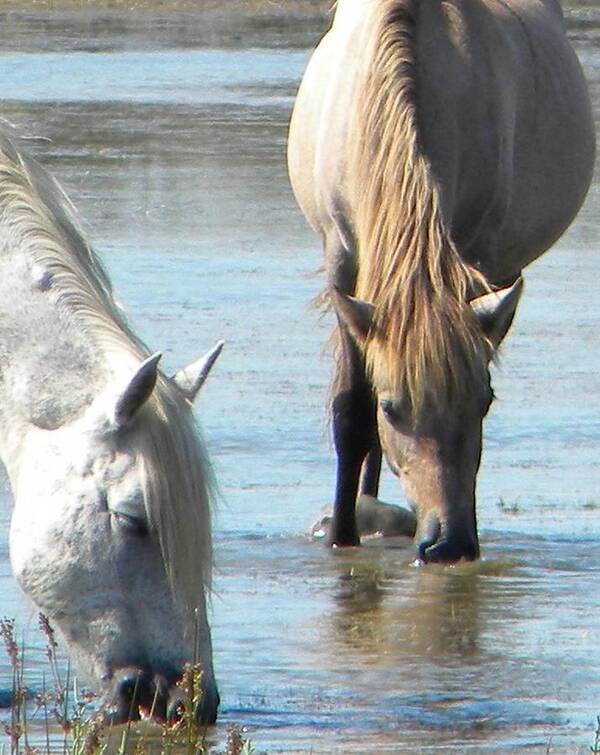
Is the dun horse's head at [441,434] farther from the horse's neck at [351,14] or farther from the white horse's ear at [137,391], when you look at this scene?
the white horse's ear at [137,391]

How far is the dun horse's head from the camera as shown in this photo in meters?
7.00

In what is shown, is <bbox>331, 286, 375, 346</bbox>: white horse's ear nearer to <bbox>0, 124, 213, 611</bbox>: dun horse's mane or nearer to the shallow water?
the shallow water

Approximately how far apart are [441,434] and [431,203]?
818 millimetres

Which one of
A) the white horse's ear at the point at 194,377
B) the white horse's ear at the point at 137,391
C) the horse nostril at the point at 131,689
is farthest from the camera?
the white horse's ear at the point at 194,377

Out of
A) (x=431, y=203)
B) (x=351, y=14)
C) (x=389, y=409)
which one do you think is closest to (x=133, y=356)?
(x=389, y=409)

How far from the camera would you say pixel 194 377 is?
504 centimetres

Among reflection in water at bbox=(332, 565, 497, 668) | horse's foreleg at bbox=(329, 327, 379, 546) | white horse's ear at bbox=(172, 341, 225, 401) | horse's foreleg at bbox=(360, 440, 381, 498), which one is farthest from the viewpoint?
horse's foreleg at bbox=(360, 440, 381, 498)

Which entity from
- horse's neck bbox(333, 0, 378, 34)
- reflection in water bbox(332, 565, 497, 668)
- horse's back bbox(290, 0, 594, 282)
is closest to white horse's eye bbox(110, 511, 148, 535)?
reflection in water bbox(332, 565, 497, 668)

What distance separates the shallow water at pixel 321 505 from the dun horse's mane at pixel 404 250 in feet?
2.34

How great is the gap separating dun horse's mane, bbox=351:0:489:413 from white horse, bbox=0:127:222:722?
81.2 inches

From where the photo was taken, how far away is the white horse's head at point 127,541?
4.78 m

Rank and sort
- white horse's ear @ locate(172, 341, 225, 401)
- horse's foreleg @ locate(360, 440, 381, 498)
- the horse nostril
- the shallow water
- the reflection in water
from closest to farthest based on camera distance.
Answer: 1. the horse nostril
2. white horse's ear @ locate(172, 341, 225, 401)
3. the shallow water
4. the reflection in water
5. horse's foreleg @ locate(360, 440, 381, 498)

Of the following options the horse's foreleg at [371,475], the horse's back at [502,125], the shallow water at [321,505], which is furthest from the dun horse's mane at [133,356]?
the horse's foreleg at [371,475]

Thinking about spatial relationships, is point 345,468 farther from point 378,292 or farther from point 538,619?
point 538,619
